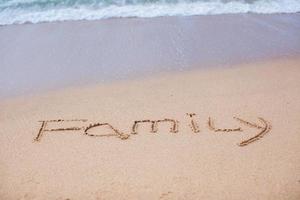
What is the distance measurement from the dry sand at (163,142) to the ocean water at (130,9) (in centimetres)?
204

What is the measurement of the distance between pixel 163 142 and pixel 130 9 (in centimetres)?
346

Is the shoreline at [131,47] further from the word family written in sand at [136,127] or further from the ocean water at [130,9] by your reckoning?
the word family written in sand at [136,127]

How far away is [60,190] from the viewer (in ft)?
8.57

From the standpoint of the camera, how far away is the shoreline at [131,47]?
412 cm

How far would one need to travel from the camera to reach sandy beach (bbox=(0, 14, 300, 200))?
2.64 meters

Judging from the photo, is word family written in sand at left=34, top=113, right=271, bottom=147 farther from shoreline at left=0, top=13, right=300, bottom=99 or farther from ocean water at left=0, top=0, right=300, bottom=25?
ocean water at left=0, top=0, right=300, bottom=25

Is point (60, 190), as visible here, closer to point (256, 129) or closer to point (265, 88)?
point (256, 129)

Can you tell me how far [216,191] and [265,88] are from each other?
1521 mm

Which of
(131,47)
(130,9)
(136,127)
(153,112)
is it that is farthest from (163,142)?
(130,9)

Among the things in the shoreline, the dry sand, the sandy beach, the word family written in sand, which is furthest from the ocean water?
the word family written in sand

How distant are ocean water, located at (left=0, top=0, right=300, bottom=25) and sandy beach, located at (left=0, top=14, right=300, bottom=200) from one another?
0.61 m

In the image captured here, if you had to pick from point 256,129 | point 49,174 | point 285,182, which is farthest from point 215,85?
point 49,174

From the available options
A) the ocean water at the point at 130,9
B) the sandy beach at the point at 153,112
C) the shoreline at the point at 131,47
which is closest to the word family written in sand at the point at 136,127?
the sandy beach at the point at 153,112

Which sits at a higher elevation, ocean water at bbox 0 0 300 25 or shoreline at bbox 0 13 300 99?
ocean water at bbox 0 0 300 25
